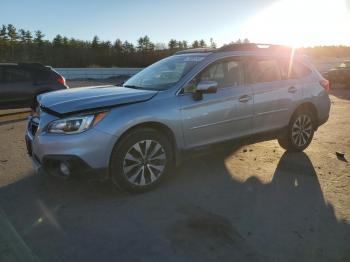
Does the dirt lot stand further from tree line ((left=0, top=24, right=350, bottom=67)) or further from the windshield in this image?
tree line ((left=0, top=24, right=350, bottom=67))

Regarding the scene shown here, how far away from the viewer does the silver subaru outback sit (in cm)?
451

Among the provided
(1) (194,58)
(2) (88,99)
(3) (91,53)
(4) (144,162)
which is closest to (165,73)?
(1) (194,58)

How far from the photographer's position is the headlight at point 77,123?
4465 millimetres

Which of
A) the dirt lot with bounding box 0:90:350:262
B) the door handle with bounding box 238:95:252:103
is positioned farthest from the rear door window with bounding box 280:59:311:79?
the dirt lot with bounding box 0:90:350:262

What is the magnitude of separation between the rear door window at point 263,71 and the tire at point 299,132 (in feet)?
2.64

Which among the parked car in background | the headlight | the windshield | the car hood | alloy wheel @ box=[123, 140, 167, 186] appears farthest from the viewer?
the parked car in background

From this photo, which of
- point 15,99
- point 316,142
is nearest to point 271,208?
point 316,142

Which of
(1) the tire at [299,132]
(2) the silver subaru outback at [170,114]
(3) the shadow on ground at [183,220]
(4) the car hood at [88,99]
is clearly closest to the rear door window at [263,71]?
(2) the silver subaru outback at [170,114]

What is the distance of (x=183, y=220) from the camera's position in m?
4.18

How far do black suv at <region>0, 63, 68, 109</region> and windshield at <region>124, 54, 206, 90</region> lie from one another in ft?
21.0

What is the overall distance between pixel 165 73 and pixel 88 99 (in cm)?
137

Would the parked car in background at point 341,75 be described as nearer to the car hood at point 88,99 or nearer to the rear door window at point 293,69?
the rear door window at point 293,69

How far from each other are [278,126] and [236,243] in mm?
3129

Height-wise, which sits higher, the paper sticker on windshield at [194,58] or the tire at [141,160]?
the paper sticker on windshield at [194,58]
